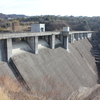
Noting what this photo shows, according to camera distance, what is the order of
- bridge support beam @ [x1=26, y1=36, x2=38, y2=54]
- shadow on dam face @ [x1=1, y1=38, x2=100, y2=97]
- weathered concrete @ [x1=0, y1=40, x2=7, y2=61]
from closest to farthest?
weathered concrete @ [x1=0, y1=40, x2=7, y2=61] < shadow on dam face @ [x1=1, y1=38, x2=100, y2=97] < bridge support beam @ [x1=26, y1=36, x2=38, y2=54]

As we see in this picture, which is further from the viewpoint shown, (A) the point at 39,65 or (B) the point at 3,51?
(A) the point at 39,65

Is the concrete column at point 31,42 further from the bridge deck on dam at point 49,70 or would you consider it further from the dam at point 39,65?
the bridge deck on dam at point 49,70

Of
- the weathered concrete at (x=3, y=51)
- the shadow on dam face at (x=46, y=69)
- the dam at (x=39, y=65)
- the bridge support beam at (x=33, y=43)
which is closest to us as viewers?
the weathered concrete at (x=3, y=51)

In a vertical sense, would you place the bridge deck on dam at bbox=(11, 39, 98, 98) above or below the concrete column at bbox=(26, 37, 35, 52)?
below

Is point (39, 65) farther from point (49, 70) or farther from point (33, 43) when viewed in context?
point (33, 43)

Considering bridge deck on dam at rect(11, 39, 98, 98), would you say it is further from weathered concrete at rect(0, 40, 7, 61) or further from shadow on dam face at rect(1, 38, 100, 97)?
weathered concrete at rect(0, 40, 7, 61)

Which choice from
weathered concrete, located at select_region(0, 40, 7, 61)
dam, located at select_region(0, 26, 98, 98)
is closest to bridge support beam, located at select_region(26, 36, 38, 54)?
dam, located at select_region(0, 26, 98, 98)

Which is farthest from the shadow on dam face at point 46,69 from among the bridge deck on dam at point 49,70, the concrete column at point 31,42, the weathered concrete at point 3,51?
the weathered concrete at point 3,51

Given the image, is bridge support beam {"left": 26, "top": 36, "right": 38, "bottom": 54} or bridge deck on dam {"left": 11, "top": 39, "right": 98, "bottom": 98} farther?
bridge support beam {"left": 26, "top": 36, "right": 38, "bottom": 54}

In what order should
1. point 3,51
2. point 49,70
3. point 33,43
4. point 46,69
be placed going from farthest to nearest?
point 49,70 → point 33,43 → point 46,69 → point 3,51

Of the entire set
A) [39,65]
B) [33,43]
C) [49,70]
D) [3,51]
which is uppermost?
[33,43]

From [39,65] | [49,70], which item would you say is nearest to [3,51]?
[39,65]

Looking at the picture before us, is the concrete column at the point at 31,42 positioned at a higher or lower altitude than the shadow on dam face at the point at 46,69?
higher

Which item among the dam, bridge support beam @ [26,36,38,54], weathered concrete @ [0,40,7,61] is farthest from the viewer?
bridge support beam @ [26,36,38,54]
